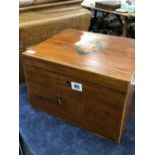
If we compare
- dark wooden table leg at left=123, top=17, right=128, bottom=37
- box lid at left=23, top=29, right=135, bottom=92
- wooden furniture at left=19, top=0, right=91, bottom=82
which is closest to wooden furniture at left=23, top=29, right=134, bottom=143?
box lid at left=23, top=29, right=135, bottom=92

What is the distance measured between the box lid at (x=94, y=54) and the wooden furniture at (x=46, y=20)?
19cm

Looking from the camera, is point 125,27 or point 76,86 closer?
point 76,86

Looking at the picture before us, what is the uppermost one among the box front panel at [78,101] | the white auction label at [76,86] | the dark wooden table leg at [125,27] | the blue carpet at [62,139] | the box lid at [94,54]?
the dark wooden table leg at [125,27]

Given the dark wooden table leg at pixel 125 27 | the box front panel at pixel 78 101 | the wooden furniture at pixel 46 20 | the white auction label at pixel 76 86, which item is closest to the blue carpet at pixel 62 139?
the box front panel at pixel 78 101

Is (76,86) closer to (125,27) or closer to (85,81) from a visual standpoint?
(85,81)

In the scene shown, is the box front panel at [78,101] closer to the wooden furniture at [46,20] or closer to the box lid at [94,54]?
the box lid at [94,54]

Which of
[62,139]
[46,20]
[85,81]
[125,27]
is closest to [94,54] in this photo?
[85,81]

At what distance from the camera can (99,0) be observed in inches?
95.1

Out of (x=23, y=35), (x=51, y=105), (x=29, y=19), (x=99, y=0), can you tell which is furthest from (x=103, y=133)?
(x=99, y=0)

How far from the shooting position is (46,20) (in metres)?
1.22

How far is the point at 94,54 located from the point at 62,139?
37 centimetres

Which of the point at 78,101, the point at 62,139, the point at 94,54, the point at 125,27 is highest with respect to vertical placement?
the point at 125,27

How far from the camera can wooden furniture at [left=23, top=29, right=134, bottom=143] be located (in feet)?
2.49

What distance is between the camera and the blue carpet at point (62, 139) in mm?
826
